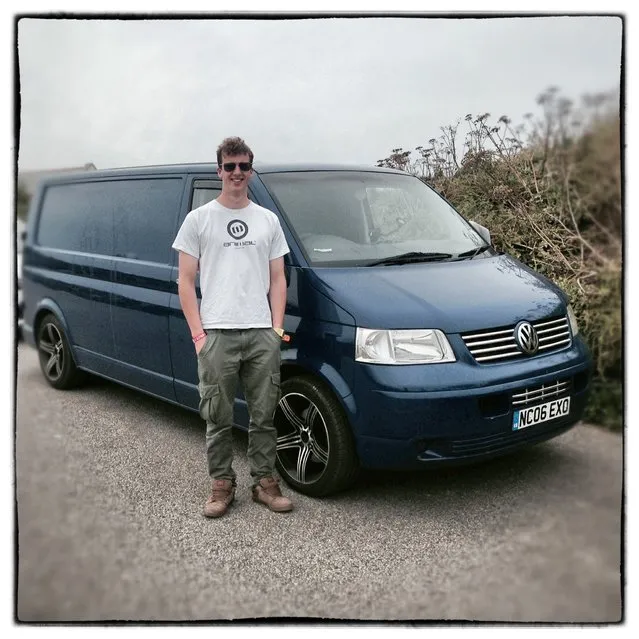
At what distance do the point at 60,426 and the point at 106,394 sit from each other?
1943 mm

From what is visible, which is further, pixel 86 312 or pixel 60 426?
pixel 86 312

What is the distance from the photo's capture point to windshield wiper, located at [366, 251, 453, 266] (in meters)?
3.71

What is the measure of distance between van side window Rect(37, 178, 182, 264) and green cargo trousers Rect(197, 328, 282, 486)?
3.50 ft

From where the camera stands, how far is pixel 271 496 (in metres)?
3.65

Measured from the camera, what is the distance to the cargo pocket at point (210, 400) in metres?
3.52

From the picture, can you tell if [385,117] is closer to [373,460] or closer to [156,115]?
[156,115]

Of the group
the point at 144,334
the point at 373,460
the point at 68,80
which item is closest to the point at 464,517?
the point at 373,460

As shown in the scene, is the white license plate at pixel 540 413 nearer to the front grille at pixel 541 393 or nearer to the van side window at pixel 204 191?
the front grille at pixel 541 393

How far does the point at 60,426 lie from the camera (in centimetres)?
330

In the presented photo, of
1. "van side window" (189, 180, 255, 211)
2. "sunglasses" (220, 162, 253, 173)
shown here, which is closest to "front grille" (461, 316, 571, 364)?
"sunglasses" (220, 162, 253, 173)

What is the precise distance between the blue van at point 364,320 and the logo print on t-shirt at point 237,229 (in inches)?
13.8

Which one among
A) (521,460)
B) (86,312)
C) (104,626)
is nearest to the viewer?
(104,626)

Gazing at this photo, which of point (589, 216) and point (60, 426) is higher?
point (589, 216)

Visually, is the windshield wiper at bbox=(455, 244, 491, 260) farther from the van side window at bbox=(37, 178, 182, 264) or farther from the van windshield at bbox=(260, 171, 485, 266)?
the van side window at bbox=(37, 178, 182, 264)
